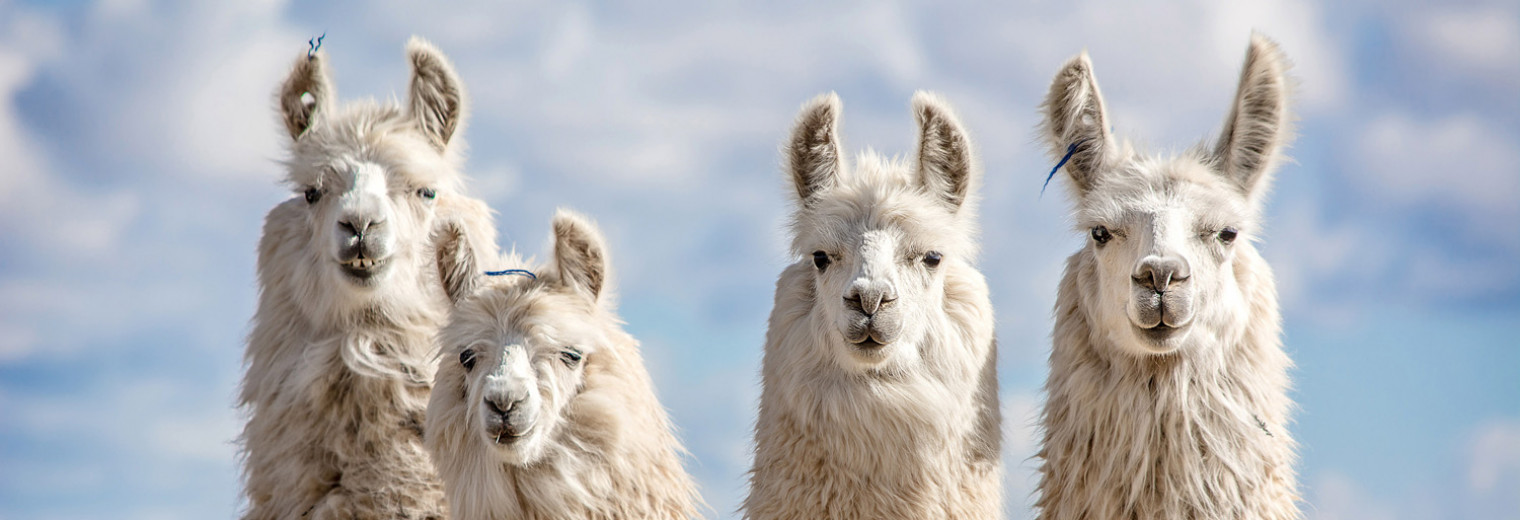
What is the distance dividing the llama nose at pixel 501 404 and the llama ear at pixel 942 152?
1997mm

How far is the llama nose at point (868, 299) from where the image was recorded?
5.31 m

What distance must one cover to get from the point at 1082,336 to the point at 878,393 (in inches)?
33.2

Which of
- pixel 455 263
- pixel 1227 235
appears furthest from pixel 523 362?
pixel 1227 235

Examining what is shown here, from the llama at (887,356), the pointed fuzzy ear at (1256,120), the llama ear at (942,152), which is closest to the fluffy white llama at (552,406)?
the llama at (887,356)

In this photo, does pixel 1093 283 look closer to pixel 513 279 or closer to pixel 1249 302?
pixel 1249 302

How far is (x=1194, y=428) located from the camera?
16.8 feet

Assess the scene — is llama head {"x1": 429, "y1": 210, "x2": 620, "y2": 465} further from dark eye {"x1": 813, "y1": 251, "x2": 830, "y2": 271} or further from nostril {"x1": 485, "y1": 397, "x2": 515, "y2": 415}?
dark eye {"x1": 813, "y1": 251, "x2": 830, "y2": 271}

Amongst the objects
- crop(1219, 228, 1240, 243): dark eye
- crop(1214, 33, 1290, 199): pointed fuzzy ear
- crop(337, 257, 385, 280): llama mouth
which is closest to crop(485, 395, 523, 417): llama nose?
crop(337, 257, 385, 280): llama mouth

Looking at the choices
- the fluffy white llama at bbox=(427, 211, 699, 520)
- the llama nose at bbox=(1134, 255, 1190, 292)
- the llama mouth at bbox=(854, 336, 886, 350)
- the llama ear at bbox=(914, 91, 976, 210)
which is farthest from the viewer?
the llama ear at bbox=(914, 91, 976, 210)

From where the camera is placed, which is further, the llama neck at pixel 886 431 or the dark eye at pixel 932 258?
the dark eye at pixel 932 258

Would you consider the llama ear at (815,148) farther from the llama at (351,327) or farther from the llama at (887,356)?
the llama at (351,327)

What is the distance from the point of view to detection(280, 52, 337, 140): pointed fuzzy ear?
720cm

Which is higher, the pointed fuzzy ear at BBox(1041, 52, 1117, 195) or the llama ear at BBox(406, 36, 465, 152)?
the llama ear at BBox(406, 36, 465, 152)

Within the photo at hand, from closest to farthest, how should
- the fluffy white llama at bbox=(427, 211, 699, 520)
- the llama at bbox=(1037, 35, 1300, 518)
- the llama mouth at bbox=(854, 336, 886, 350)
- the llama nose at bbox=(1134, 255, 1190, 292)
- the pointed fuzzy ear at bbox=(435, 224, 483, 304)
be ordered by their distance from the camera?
1. the llama nose at bbox=(1134, 255, 1190, 292)
2. the llama at bbox=(1037, 35, 1300, 518)
3. the llama mouth at bbox=(854, 336, 886, 350)
4. the fluffy white llama at bbox=(427, 211, 699, 520)
5. the pointed fuzzy ear at bbox=(435, 224, 483, 304)
